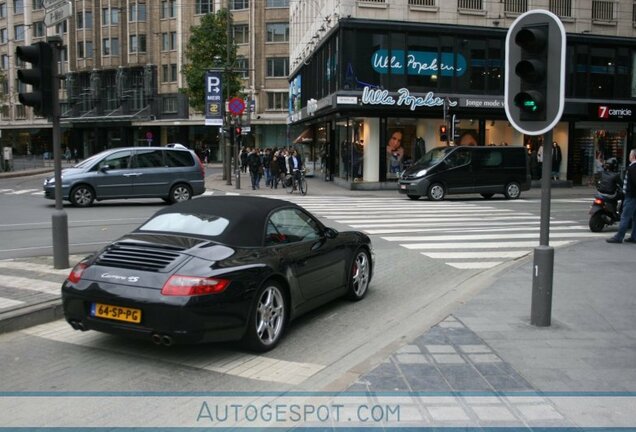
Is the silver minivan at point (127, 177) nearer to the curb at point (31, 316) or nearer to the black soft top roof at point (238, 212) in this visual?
the curb at point (31, 316)

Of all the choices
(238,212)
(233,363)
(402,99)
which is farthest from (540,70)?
(402,99)

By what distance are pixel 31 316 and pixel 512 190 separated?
70.5 ft

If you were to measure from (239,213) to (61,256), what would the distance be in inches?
159

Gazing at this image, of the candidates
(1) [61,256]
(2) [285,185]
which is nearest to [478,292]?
(1) [61,256]

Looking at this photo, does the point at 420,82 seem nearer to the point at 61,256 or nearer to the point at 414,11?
the point at 414,11

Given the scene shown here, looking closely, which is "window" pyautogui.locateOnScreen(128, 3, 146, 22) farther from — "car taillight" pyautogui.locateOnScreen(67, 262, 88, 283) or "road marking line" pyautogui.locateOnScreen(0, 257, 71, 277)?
"car taillight" pyautogui.locateOnScreen(67, 262, 88, 283)

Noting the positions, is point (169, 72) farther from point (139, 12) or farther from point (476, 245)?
point (476, 245)

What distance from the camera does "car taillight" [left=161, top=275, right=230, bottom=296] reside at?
5316 mm

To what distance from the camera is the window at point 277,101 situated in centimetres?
6294

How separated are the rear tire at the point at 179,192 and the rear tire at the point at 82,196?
251 centimetres

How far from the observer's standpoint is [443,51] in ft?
101

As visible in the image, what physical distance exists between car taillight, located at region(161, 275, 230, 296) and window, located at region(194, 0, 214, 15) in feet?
207

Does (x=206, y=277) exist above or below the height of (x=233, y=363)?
above

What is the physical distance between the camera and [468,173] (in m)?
24.2
